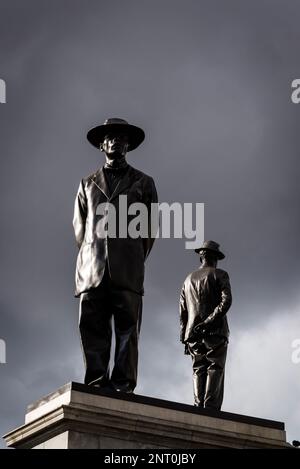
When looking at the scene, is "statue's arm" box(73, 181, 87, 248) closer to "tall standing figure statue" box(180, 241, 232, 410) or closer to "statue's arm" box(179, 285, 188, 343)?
"tall standing figure statue" box(180, 241, 232, 410)

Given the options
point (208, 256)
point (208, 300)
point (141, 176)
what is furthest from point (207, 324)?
point (141, 176)

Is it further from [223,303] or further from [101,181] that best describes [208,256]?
[101,181]

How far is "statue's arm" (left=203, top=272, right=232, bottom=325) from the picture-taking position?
16.7 meters

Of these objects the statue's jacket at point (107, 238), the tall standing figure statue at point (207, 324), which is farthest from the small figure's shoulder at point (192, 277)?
the statue's jacket at point (107, 238)

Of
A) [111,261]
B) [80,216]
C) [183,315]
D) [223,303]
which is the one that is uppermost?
[183,315]

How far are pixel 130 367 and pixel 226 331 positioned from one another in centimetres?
506

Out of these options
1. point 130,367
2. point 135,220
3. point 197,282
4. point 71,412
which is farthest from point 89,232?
point 197,282

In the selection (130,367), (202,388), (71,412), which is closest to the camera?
(71,412)

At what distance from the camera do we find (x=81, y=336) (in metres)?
12.2

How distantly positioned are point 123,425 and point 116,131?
3.30m

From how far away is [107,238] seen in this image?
1236 centimetres

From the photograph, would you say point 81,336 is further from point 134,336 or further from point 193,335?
point 193,335

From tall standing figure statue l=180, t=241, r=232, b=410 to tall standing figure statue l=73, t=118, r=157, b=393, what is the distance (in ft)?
13.9

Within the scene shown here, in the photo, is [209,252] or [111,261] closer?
[111,261]
